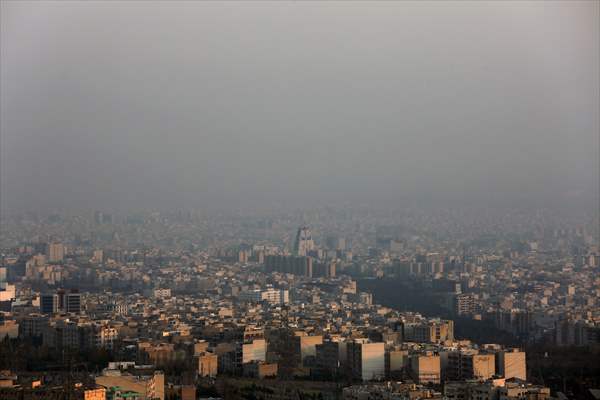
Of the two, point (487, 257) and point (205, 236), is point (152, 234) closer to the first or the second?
point (205, 236)

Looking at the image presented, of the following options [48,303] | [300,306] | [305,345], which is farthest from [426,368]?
[300,306]

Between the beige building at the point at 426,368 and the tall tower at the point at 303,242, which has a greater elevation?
the tall tower at the point at 303,242

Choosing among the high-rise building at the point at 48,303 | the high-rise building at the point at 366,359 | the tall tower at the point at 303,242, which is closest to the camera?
the high-rise building at the point at 366,359

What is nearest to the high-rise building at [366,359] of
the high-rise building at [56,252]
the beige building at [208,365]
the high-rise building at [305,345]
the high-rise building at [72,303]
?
the high-rise building at [305,345]

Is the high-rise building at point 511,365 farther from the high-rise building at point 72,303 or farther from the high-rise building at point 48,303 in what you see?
the high-rise building at point 48,303

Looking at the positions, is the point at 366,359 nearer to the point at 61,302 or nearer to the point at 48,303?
the point at 48,303

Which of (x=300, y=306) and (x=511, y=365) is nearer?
(x=511, y=365)

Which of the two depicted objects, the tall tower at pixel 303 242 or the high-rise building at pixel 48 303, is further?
the tall tower at pixel 303 242

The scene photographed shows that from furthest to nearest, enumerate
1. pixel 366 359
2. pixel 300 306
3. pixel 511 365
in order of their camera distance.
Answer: pixel 300 306
pixel 366 359
pixel 511 365
